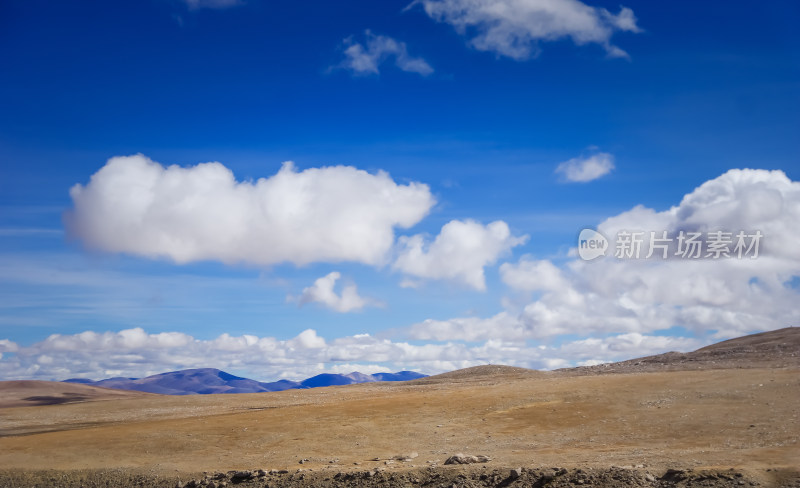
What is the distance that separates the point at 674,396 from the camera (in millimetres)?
39125

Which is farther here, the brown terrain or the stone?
the stone

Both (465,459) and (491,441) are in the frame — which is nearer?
(465,459)

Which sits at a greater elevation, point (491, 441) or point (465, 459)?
point (465, 459)

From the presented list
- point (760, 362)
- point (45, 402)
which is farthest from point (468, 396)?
point (45, 402)

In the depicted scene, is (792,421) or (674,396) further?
(674,396)

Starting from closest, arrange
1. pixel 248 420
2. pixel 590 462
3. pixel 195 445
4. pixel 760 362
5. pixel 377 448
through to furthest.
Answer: pixel 590 462 < pixel 377 448 < pixel 195 445 < pixel 248 420 < pixel 760 362

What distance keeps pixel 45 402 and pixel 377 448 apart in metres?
171

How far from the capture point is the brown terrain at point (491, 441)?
24.8m

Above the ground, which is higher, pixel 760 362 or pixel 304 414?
pixel 760 362

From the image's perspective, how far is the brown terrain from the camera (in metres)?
24.8

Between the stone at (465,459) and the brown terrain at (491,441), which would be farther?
the stone at (465,459)

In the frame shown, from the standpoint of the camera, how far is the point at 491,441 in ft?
110

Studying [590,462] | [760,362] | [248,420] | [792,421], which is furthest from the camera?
[760,362]

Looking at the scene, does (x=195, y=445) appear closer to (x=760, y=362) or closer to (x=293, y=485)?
(x=293, y=485)
